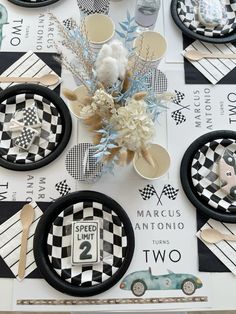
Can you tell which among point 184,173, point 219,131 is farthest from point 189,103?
point 184,173

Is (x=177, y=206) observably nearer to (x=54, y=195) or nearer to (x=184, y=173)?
(x=184, y=173)

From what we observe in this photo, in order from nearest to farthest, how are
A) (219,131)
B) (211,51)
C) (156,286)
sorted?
(156,286) < (219,131) < (211,51)

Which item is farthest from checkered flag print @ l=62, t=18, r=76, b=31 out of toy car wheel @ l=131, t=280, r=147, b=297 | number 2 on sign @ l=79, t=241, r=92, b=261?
toy car wheel @ l=131, t=280, r=147, b=297

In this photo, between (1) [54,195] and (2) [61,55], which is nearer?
(1) [54,195]

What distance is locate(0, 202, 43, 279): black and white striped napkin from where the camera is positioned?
3.32ft

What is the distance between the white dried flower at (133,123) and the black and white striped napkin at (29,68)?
0.39m

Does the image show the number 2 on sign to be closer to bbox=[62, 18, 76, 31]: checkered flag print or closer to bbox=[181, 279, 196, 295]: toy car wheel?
bbox=[181, 279, 196, 295]: toy car wheel

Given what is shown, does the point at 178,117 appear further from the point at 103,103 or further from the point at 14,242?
the point at 14,242

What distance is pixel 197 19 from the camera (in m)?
1.27

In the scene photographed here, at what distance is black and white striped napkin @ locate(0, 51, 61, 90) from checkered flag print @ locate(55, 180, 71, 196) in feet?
1.00

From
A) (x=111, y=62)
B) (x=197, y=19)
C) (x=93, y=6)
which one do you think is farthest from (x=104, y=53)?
(x=197, y=19)

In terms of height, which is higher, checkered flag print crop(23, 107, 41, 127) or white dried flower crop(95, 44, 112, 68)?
white dried flower crop(95, 44, 112, 68)

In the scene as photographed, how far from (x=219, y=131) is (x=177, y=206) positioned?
25cm

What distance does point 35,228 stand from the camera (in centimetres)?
104
